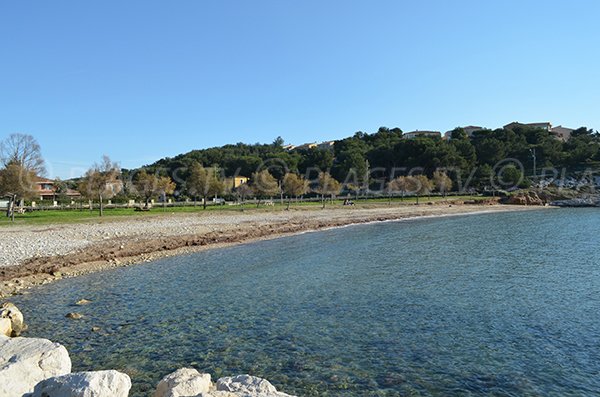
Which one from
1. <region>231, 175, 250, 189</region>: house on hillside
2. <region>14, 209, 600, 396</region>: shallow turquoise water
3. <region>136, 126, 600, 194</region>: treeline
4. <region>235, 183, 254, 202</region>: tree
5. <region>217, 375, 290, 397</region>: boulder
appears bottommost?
<region>14, 209, 600, 396</region>: shallow turquoise water

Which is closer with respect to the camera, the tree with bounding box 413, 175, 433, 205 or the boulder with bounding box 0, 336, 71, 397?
the boulder with bounding box 0, 336, 71, 397

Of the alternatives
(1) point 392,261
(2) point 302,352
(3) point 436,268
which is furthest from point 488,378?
(1) point 392,261

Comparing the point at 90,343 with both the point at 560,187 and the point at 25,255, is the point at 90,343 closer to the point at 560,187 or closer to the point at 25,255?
the point at 25,255

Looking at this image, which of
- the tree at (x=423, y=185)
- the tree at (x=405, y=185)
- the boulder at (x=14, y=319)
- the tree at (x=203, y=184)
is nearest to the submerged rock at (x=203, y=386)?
the boulder at (x=14, y=319)

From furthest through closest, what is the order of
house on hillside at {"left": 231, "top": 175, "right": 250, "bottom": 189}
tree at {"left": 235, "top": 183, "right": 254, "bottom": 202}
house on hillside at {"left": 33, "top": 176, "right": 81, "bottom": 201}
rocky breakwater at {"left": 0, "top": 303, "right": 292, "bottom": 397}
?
house on hillside at {"left": 231, "top": 175, "right": 250, "bottom": 189}
house on hillside at {"left": 33, "top": 176, "right": 81, "bottom": 201}
tree at {"left": 235, "top": 183, "right": 254, "bottom": 202}
rocky breakwater at {"left": 0, "top": 303, "right": 292, "bottom": 397}

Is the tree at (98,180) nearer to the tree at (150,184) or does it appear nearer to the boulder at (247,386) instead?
the tree at (150,184)

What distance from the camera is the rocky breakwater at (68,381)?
5703 millimetres

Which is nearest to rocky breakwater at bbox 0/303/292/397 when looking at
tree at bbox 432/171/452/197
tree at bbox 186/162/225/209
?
tree at bbox 186/162/225/209

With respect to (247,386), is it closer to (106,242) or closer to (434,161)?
(106,242)

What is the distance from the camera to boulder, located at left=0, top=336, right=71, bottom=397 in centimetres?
629

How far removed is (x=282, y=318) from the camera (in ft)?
44.6

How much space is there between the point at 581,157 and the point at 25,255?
133009 millimetres

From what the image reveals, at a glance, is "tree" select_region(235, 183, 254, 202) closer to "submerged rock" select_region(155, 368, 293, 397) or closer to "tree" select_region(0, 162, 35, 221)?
"tree" select_region(0, 162, 35, 221)

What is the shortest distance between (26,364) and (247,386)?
3.37m
